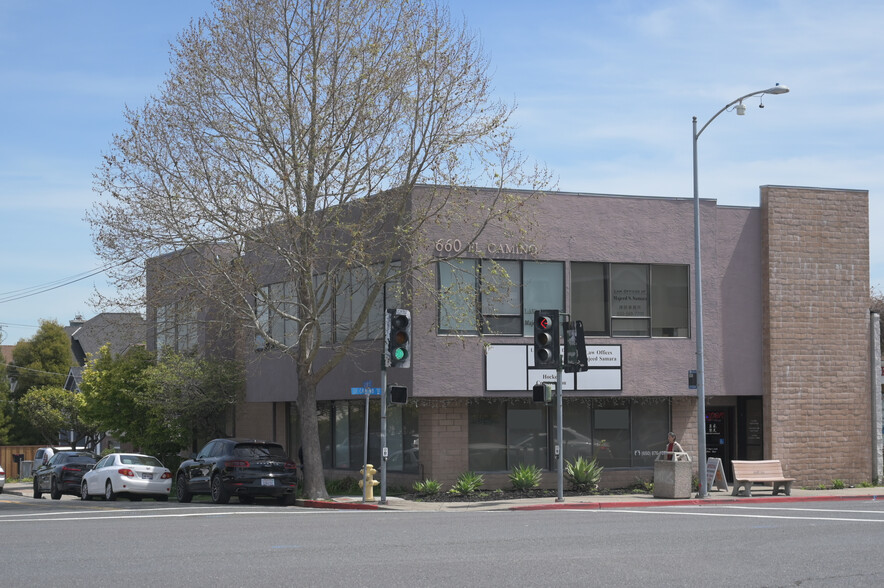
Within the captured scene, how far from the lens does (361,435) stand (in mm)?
29859

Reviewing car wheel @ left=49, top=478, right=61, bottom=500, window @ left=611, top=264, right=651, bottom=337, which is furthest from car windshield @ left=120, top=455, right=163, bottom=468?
window @ left=611, top=264, right=651, bottom=337

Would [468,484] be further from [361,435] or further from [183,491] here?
[183,491]

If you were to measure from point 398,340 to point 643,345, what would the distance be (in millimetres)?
7818

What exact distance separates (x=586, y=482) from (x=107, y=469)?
12788 mm

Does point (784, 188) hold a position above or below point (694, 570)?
above

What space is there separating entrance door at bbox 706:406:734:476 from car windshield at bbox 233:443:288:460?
1225 cm

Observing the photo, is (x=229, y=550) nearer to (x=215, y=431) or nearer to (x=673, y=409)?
(x=673, y=409)

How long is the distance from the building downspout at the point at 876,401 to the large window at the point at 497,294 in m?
9.03

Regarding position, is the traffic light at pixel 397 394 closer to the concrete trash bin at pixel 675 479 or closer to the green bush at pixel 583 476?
the green bush at pixel 583 476

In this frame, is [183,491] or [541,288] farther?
[541,288]

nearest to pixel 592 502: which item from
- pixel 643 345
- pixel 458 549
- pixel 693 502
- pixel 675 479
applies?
pixel 693 502

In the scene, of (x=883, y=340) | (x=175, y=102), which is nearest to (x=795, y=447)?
(x=175, y=102)

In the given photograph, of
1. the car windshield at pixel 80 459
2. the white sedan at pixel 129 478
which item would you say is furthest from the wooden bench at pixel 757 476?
the car windshield at pixel 80 459

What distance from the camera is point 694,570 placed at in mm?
11320
